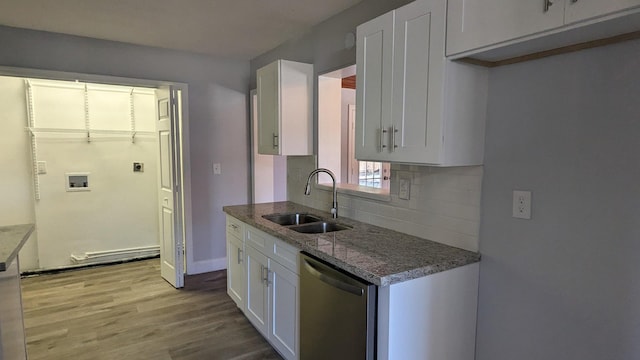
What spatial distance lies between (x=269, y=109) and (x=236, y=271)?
4.48ft

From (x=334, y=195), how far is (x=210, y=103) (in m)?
2.09

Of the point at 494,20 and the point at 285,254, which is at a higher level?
the point at 494,20

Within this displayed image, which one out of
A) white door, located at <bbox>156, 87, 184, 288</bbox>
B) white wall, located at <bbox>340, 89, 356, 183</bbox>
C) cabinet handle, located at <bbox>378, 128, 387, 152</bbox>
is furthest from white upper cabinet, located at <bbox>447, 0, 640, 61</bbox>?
white wall, located at <bbox>340, 89, 356, 183</bbox>

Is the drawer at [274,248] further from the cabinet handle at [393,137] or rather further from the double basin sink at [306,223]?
the cabinet handle at [393,137]

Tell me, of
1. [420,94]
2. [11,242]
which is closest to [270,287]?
[11,242]

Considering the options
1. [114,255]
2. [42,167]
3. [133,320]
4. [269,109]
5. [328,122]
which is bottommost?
[133,320]

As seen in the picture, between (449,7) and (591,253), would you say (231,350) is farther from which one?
(449,7)

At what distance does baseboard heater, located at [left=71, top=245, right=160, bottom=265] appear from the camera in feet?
14.2

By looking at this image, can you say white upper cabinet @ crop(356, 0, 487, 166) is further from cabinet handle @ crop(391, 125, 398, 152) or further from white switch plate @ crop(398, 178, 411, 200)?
white switch plate @ crop(398, 178, 411, 200)

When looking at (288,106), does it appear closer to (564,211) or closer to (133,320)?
(564,211)

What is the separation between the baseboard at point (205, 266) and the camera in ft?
13.4

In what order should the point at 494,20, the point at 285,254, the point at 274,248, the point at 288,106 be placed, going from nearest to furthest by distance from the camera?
1. the point at 494,20
2. the point at 285,254
3. the point at 274,248
4. the point at 288,106

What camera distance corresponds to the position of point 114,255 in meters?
4.52

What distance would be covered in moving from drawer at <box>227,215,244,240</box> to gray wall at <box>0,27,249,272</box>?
43.7 inches
